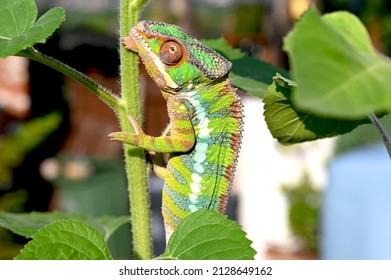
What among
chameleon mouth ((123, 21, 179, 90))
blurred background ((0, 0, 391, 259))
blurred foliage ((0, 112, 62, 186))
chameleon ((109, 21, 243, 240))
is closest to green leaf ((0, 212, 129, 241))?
chameleon ((109, 21, 243, 240))

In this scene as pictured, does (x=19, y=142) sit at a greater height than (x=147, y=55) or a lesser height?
greater

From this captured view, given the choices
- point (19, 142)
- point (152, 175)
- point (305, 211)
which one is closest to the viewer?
point (19, 142)

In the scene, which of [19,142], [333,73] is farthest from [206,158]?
[19,142]

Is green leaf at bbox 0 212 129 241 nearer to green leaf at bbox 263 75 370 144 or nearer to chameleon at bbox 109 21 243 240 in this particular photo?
chameleon at bbox 109 21 243 240

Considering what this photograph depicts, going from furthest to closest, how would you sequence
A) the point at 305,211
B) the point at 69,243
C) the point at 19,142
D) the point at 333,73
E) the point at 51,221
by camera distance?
the point at 305,211
the point at 19,142
the point at 51,221
the point at 69,243
the point at 333,73

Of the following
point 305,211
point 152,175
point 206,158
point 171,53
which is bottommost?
point 206,158

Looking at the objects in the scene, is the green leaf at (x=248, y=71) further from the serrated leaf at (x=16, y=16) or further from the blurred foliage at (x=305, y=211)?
the blurred foliage at (x=305, y=211)

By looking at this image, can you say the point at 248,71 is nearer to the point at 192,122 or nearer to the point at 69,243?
the point at 192,122

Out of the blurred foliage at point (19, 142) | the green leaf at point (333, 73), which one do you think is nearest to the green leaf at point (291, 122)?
the green leaf at point (333, 73)

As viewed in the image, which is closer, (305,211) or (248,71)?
(248,71)
